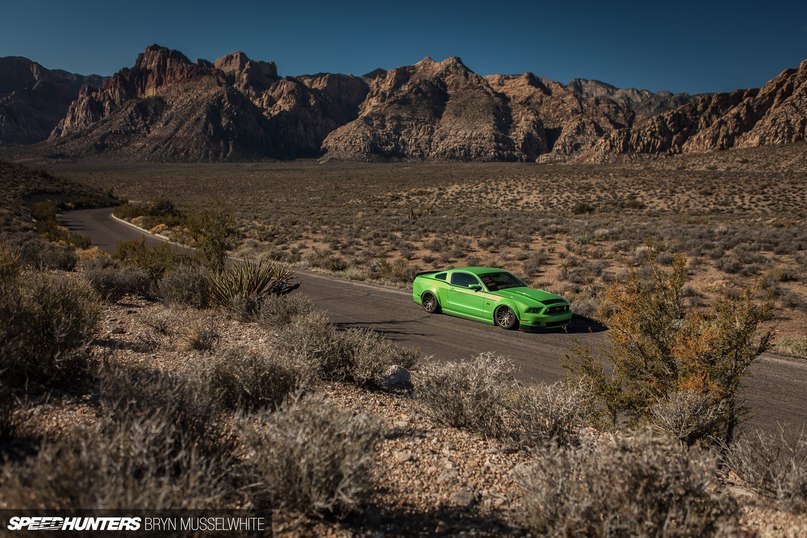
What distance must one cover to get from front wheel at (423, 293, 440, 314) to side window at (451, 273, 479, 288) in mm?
759

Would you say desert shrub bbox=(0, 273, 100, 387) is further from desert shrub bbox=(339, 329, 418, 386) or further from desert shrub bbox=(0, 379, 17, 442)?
desert shrub bbox=(339, 329, 418, 386)

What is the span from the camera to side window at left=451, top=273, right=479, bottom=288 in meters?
12.5

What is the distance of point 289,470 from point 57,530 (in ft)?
4.51

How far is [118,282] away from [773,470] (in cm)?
1393

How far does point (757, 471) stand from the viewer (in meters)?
4.54

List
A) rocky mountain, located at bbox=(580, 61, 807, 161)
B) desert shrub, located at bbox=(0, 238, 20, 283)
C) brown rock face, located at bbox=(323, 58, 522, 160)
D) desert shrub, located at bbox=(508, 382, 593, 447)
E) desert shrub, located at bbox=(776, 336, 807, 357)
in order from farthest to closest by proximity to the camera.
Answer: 1. brown rock face, located at bbox=(323, 58, 522, 160)
2. rocky mountain, located at bbox=(580, 61, 807, 161)
3. desert shrub, located at bbox=(776, 336, 807, 357)
4. desert shrub, located at bbox=(0, 238, 20, 283)
5. desert shrub, located at bbox=(508, 382, 593, 447)

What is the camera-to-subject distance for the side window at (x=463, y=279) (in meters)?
12.5

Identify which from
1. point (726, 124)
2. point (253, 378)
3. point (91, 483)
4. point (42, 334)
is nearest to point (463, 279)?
point (253, 378)

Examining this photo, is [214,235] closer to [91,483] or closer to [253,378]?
[253,378]

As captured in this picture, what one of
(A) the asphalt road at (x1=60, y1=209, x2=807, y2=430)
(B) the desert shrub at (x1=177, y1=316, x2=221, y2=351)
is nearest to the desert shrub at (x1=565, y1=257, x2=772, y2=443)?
(A) the asphalt road at (x1=60, y1=209, x2=807, y2=430)

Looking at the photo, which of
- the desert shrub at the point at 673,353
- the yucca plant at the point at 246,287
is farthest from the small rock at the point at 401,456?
the yucca plant at the point at 246,287

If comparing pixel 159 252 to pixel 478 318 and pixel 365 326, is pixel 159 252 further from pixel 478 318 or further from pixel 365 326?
pixel 478 318

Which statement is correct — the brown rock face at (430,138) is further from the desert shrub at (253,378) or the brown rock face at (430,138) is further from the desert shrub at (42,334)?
the desert shrub at (253,378)

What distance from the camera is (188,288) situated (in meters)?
12.2
